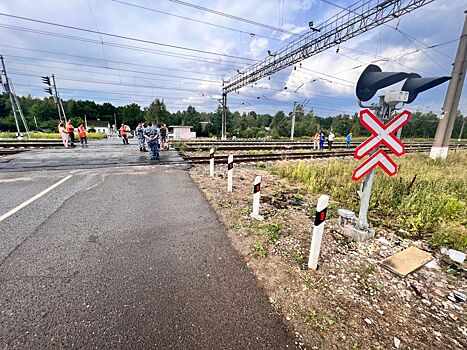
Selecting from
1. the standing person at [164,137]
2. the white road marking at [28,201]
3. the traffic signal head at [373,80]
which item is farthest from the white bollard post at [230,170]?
the standing person at [164,137]

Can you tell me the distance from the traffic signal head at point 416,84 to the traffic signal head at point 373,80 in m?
0.14

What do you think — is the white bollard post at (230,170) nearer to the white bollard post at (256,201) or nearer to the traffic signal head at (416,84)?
the white bollard post at (256,201)

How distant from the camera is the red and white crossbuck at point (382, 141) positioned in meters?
3.15

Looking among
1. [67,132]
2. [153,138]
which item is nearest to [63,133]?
[67,132]

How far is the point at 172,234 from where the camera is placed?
3664 millimetres

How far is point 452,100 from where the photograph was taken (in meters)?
11.6

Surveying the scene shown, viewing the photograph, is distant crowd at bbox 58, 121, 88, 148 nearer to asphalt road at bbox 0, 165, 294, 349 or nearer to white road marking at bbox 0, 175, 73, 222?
white road marking at bbox 0, 175, 73, 222

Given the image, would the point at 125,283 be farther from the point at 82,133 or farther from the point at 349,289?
the point at 82,133

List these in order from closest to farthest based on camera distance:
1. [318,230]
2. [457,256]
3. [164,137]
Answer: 1. [318,230]
2. [457,256]
3. [164,137]

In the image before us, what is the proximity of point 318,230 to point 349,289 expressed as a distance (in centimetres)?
78

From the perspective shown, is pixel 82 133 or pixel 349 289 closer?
pixel 349 289

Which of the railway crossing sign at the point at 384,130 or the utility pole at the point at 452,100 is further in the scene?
the utility pole at the point at 452,100

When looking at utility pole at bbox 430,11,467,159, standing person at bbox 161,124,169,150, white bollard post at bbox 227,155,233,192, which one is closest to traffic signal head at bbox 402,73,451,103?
white bollard post at bbox 227,155,233,192

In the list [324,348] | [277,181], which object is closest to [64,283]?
[324,348]
